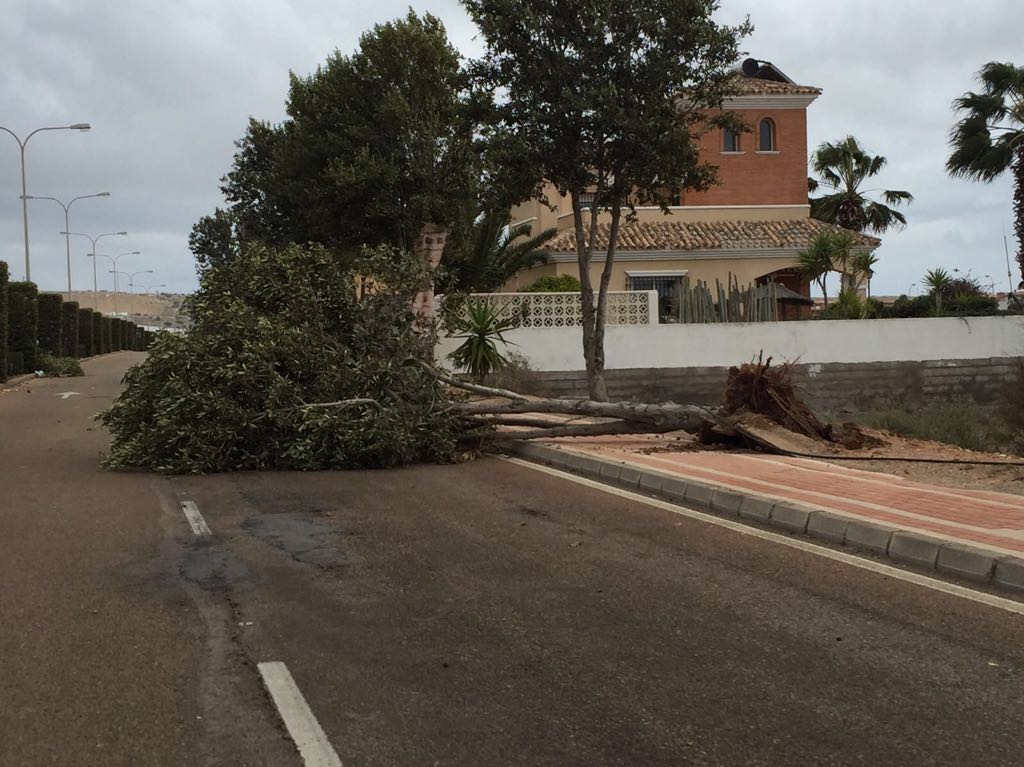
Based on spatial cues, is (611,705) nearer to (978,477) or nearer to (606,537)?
(606,537)

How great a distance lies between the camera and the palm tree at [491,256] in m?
28.2

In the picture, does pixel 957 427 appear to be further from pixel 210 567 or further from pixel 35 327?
pixel 35 327

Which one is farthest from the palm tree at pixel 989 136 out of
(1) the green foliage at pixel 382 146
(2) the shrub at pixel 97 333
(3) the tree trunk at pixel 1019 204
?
(2) the shrub at pixel 97 333

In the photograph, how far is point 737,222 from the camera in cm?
3422

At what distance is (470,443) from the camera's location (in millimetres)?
13805

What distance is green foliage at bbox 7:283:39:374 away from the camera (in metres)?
33.9

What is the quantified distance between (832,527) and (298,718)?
16.5ft

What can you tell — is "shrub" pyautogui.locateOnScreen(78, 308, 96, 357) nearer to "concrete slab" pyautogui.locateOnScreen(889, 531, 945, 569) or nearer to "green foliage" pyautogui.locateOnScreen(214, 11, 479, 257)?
"green foliage" pyautogui.locateOnScreen(214, 11, 479, 257)

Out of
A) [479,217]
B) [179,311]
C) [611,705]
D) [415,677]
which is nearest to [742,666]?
[611,705]

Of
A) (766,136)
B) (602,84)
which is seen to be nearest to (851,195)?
(766,136)

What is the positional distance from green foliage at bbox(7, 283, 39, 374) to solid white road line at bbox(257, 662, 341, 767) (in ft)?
107

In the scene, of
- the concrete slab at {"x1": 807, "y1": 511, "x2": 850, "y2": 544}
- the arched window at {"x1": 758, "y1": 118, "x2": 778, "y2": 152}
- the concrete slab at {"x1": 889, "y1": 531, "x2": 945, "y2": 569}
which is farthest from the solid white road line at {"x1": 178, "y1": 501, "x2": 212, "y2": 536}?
the arched window at {"x1": 758, "y1": 118, "x2": 778, "y2": 152}

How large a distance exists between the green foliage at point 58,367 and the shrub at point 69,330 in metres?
5.97

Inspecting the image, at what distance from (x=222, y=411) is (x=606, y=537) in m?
5.68
